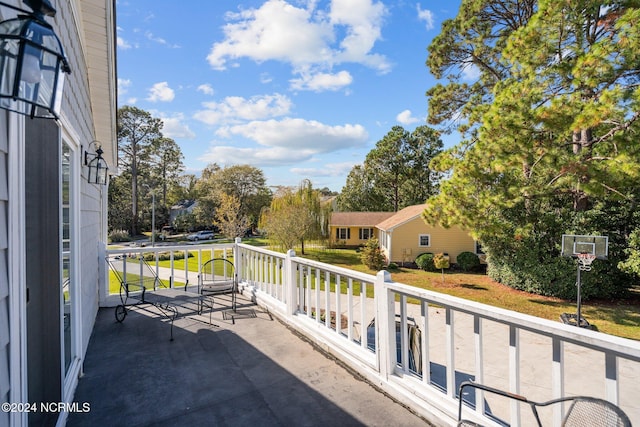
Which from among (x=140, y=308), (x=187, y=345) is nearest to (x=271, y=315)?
(x=187, y=345)

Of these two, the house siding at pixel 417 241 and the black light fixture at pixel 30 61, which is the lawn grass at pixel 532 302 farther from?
the black light fixture at pixel 30 61

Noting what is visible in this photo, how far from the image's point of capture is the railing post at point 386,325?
8.50 feet

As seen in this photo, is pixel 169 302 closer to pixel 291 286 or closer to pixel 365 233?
pixel 291 286

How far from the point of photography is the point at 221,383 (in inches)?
109

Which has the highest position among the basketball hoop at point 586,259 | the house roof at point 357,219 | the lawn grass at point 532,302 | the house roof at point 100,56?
the house roof at point 100,56

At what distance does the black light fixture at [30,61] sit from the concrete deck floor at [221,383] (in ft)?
7.27

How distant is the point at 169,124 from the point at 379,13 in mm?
31513

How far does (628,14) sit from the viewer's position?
607cm

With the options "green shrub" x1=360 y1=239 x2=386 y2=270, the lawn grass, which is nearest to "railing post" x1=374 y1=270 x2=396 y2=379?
the lawn grass

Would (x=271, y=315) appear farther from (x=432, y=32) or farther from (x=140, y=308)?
(x=432, y=32)

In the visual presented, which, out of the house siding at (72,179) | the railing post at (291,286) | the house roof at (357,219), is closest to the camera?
the house siding at (72,179)

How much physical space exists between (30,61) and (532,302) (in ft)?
41.9

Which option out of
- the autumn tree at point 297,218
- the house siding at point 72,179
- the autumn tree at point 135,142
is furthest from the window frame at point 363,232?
the autumn tree at point 135,142

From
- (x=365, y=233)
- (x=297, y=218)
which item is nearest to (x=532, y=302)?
(x=297, y=218)
